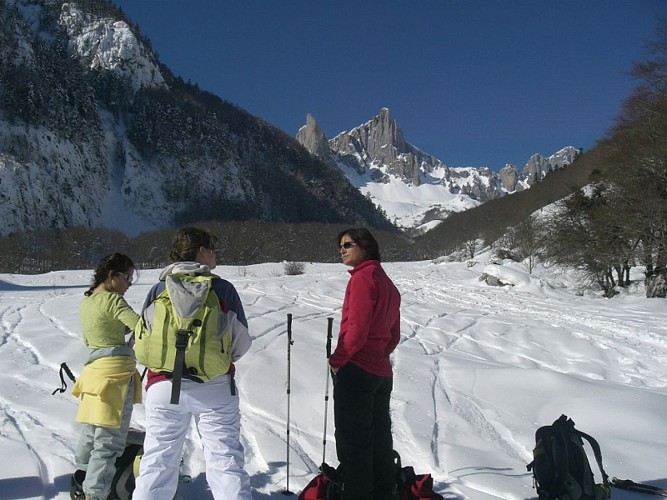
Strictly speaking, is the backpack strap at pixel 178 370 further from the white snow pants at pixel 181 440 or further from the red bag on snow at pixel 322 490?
the red bag on snow at pixel 322 490

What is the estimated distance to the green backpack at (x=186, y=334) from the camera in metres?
2.41

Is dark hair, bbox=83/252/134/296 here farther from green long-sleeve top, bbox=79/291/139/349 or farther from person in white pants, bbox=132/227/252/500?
person in white pants, bbox=132/227/252/500

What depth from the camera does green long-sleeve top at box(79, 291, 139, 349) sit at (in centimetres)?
306

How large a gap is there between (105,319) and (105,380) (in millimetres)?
400

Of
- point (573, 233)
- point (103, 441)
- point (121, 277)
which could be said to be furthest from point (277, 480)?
point (573, 233)

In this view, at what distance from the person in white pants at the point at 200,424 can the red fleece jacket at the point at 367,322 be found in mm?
671

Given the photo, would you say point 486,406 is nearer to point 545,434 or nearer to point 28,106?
point 545,434

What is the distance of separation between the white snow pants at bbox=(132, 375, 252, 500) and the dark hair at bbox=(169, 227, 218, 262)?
0.70 m

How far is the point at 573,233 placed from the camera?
21.7 metres

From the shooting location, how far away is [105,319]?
3.07 metres

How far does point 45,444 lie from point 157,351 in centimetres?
223

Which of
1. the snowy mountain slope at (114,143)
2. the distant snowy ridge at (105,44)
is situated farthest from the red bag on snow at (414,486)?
the distant snowy ridge at (105,44)

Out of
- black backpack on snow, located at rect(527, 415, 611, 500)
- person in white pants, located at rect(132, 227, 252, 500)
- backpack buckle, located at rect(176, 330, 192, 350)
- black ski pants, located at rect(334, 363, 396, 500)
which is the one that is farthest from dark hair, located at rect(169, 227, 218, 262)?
black backpack on snow, located at rect(527, 415, 611, 500)

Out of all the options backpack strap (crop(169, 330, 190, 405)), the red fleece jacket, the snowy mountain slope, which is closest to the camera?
A: backpack strap (crop(169, 330, 190, 405))
